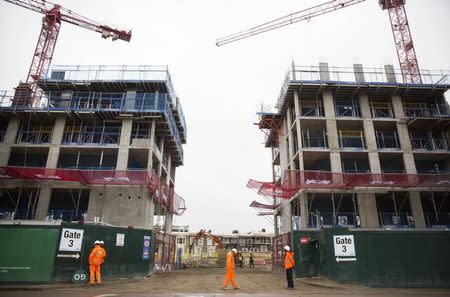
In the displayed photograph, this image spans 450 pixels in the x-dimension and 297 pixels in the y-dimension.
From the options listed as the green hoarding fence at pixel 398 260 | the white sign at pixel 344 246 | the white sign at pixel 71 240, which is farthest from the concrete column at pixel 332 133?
the white sign at pixel 71 240

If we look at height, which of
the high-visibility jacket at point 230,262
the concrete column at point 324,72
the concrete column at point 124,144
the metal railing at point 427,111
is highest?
the concrete column at point 324,72

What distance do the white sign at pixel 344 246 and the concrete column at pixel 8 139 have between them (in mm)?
26560

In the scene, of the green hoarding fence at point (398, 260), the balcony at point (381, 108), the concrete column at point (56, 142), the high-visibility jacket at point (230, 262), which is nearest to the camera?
the high-visibility jacket at point (230, 262)

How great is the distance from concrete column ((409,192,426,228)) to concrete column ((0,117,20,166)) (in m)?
33.4

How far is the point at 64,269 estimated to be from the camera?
13422 mm

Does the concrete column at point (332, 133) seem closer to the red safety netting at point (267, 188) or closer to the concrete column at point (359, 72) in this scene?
the concrete column at point (359, 72)

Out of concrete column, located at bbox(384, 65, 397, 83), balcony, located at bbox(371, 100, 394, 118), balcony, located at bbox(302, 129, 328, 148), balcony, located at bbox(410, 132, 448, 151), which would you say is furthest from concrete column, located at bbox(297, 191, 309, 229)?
concrete column, located at bbox(384, 65, 397, 83)

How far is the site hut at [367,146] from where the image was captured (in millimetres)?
24656

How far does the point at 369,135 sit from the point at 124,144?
20.9m

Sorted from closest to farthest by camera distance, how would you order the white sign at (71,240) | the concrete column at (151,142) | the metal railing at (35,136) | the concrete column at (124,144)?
the white sign at (71,240) → the concrete column at (124,144) → the concrete column at (151,142) → the metal railing at (35,136)

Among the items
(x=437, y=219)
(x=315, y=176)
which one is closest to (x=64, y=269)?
(x=315, y=176)

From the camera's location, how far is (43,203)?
2461cm

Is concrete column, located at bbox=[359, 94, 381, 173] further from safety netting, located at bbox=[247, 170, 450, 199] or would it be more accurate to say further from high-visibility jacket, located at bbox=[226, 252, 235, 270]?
high-visibility jacket, located at bbox=[226, 252, 235, 270]

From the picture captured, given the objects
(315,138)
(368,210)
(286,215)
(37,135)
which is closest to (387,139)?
(315,138)
